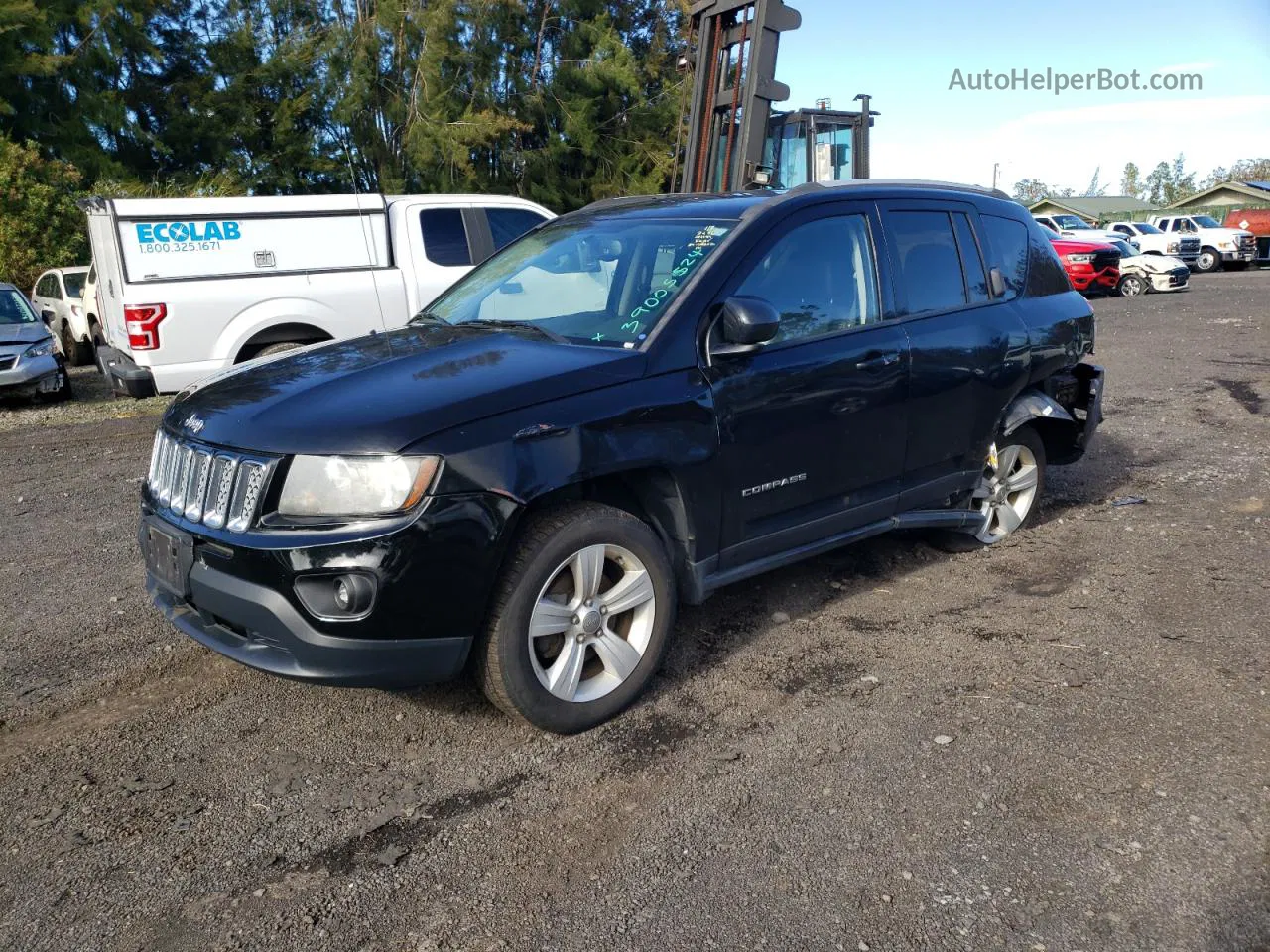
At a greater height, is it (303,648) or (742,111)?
(742,111)

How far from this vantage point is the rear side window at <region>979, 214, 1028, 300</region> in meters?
5.28

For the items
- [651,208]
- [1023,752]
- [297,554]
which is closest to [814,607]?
[1023,752]

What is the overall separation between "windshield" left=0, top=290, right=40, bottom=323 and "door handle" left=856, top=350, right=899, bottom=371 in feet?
36.6

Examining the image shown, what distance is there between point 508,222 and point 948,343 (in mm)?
7244

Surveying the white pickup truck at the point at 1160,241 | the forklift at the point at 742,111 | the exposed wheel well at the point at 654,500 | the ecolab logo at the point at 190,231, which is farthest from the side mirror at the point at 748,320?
the white pickup truck at the point at 1160,241

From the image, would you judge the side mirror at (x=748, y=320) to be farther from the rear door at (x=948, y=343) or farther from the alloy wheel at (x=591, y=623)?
the rear door at (x=948, y=343)

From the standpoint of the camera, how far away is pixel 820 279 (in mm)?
4332

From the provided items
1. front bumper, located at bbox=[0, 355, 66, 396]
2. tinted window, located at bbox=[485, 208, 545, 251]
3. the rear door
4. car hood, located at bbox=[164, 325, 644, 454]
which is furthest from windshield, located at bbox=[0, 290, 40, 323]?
the rear door

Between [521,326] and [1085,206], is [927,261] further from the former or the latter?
[1085,206]

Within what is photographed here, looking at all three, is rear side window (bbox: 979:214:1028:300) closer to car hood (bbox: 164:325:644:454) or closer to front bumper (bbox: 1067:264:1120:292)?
car hood (bbox: 164:325:644:454)

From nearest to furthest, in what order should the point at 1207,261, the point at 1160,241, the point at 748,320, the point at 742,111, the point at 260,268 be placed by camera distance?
the point at 748,320, the point at 260,268, the point at 742,111, the point at 1160,241, the point at 1207,261

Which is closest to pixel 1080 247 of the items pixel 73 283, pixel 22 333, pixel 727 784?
pixel 73 283

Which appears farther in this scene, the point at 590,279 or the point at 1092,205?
the point at 1092,205

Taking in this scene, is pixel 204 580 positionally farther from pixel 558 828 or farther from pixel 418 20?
pixel 418 20
